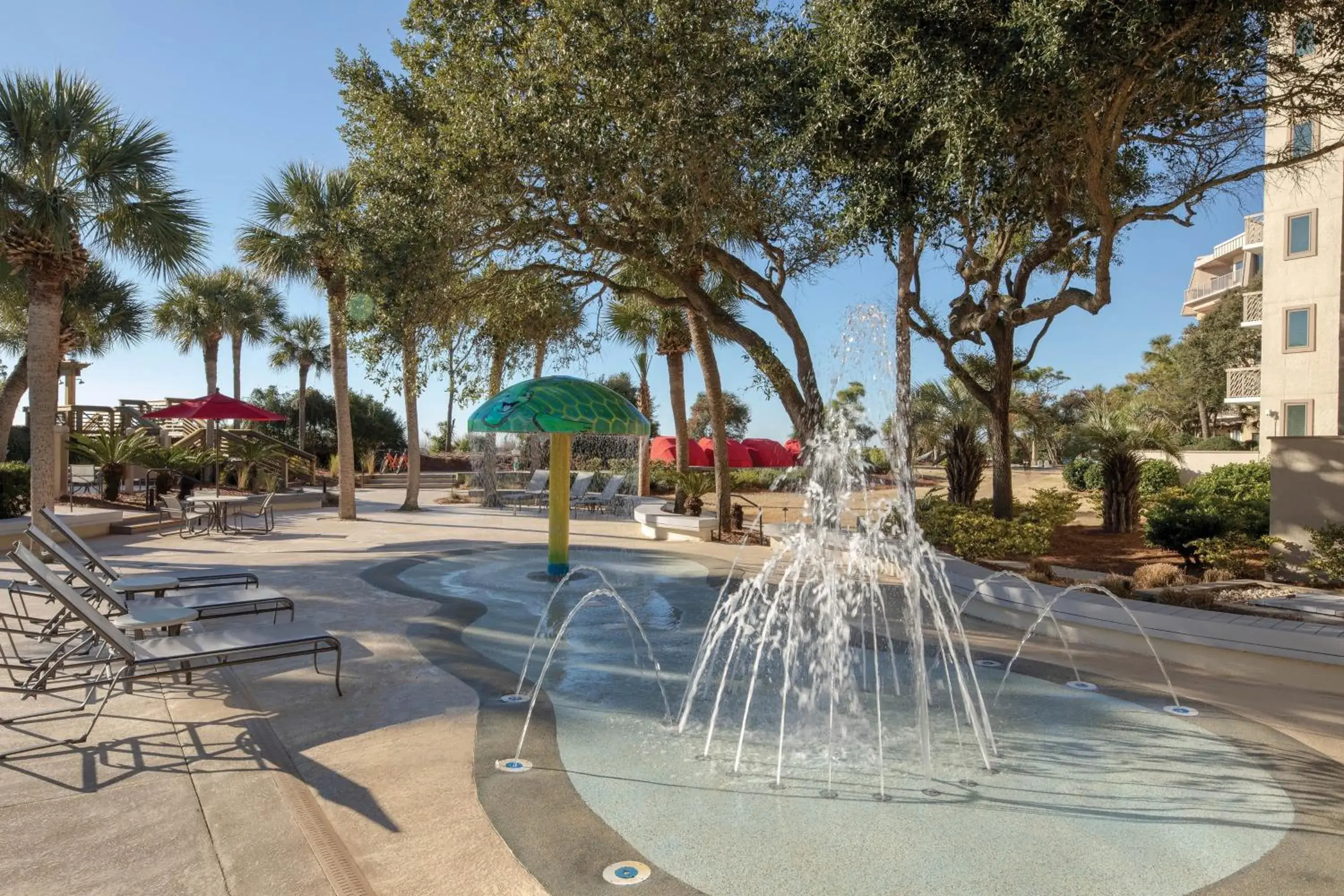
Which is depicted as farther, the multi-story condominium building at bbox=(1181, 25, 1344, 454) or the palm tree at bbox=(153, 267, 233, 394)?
the palm tree at bbox=(153, 267, 233, 394)

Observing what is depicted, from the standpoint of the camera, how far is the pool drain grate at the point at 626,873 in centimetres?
350

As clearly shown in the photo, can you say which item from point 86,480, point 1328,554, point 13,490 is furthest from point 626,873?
point 86,480

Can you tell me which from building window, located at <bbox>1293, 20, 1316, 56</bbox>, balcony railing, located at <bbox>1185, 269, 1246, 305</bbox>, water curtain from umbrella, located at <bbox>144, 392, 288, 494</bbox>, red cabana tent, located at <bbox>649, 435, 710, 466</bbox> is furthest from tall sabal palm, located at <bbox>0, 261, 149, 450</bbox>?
balcony railing, located at <bbox>1185, 269, 1246, 305</bbox>

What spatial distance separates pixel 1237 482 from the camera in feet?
62.7

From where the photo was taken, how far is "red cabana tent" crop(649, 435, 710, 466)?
1127 inches

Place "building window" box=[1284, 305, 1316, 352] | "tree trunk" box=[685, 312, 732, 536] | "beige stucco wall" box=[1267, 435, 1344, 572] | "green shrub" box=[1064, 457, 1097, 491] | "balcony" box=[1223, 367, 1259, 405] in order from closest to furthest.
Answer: "beige stucco wall" box=[1267, 435, 1344, 572] < "tree trunk" box=[685, 312, 732, 536] < "building window" box=[1284, 305, 1316, 352] < "green shrub" box=[1064, 457, 1097, 491] < "balcony" box=[1223, 367, 1259, 405]

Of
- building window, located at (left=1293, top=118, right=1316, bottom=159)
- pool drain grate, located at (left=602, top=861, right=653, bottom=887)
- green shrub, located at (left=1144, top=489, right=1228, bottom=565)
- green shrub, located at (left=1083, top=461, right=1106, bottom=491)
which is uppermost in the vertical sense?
building window, located at (left=1293, top=118, right=1316, bottom=159)

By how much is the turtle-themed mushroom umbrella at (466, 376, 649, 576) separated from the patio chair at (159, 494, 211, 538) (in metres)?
8.38

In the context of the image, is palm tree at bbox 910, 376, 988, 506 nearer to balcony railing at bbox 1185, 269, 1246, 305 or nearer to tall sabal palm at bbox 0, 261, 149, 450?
balcony railing at bbox 1185, 269, 1246, 305

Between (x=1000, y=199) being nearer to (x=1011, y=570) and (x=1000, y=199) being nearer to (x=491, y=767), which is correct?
(x=1011, y=570)

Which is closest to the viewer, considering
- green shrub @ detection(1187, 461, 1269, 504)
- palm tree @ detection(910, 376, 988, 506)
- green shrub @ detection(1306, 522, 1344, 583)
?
green shrub @ detection(1306, 522, 1344, 583)

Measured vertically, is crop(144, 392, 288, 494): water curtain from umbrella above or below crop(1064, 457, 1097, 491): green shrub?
above

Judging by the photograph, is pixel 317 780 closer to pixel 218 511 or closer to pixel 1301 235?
pixel 218 511

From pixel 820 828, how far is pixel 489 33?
415 inches
